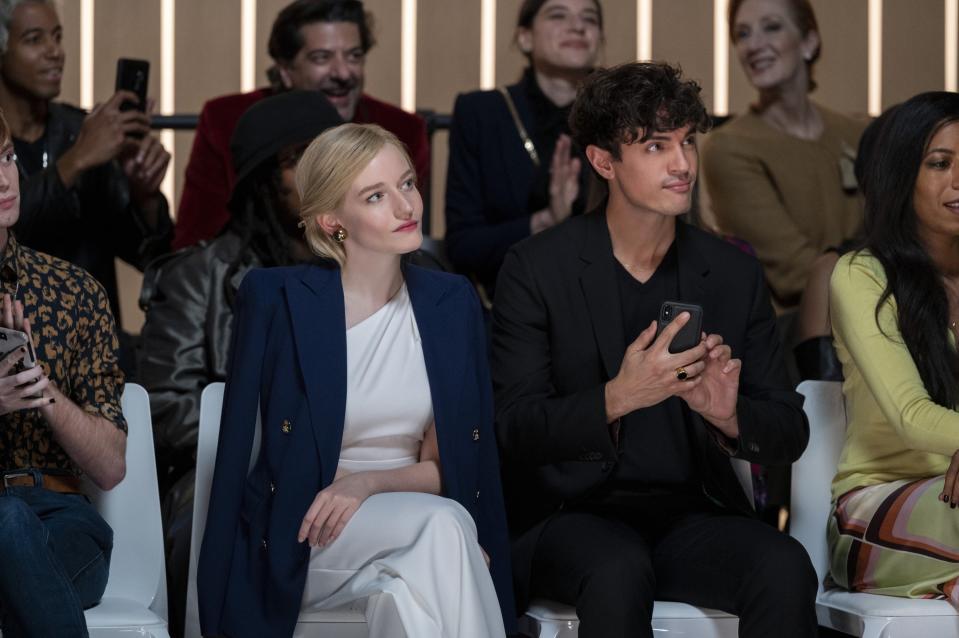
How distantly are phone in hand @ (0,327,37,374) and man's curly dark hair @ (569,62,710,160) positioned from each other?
3.58ft

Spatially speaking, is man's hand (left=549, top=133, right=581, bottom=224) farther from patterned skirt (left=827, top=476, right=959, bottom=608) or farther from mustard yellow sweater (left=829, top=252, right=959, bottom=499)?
patterned skirt (left=827, top=476, right=959, bottom=608)

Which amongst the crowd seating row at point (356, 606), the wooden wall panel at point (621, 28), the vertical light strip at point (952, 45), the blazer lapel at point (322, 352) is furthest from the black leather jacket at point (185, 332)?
the vertical light strip at point (952, 45)

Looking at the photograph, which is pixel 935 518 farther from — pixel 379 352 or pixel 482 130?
pixel 482 130

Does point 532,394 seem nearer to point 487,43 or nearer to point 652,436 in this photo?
point 652,436

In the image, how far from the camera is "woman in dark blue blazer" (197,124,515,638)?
2.40m

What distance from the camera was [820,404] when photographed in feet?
9.56

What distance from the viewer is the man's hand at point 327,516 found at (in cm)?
245

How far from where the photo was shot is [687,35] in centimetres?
559

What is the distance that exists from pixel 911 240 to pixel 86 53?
3498mm

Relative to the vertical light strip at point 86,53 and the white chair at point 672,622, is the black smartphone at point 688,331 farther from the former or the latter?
the vertical light strip at point 86,53

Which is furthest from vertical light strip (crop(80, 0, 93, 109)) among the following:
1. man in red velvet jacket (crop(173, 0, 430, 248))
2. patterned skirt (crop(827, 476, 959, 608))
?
patterned skirt (crop(827, 476, 959, 608))

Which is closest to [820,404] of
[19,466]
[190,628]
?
[190,628]

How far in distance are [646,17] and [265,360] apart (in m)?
3.38

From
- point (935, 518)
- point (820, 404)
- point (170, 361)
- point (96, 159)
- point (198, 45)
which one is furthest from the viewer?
point (198, 45)
